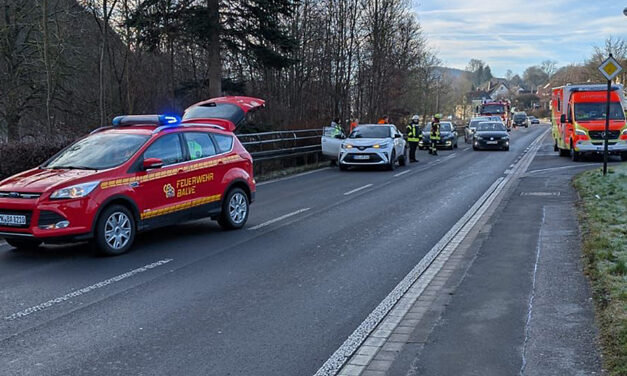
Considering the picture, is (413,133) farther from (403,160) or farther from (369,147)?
(369,147)

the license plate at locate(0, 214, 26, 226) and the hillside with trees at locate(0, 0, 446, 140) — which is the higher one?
the hillside with trees at locate(0, 0, 446, 140)

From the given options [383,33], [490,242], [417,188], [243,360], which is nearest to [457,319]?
[243,360]

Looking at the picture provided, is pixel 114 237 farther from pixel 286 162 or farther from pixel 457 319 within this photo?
pixel 286 162

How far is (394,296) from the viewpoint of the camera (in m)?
6.40

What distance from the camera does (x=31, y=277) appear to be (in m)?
7.09

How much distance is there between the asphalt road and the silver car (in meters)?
9.42

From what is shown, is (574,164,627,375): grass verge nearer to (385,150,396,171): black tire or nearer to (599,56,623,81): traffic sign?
(599,56,623,81): traffic sign

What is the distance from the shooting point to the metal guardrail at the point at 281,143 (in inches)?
760

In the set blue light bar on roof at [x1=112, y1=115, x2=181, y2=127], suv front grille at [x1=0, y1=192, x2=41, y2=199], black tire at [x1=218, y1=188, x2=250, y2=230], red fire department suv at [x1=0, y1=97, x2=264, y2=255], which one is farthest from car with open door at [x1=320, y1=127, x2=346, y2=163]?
suv front grille at [x1=0, y1=192, x2=41, y2=199]

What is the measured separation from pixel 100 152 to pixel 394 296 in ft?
15.6

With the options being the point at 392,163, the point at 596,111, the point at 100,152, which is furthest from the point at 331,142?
the point at 100,152

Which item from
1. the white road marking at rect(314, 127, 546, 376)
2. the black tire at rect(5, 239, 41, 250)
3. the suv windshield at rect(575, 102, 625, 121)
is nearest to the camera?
the white road marking at rect(314, 127, 546, 376)

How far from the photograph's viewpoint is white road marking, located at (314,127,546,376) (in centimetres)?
467

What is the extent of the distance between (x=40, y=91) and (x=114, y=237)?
18.5 meters
